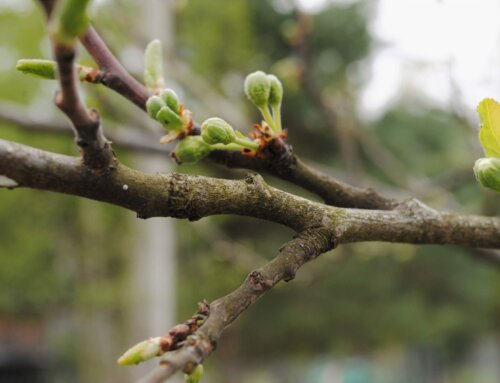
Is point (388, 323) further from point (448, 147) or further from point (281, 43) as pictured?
point (281, 43)

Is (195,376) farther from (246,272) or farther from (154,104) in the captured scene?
(246,272)

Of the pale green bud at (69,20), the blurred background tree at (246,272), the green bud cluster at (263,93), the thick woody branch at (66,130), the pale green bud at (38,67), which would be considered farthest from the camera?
the blurred background tree at (246,272)

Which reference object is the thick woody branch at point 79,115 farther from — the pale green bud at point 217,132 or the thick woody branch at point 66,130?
the thick woody branch at point 66,130

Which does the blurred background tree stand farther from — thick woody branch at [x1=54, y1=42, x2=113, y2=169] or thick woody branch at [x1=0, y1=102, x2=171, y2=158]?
thick woody branch at [x1=54, y1=42, x2=113, y2=169]

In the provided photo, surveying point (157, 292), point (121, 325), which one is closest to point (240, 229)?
point (121, 325)

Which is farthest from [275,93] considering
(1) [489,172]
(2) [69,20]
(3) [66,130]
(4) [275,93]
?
(3) [66,130]

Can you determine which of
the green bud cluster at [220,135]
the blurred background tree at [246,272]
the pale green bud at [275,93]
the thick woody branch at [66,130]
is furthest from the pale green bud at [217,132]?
the blurred background tree at [246,272]

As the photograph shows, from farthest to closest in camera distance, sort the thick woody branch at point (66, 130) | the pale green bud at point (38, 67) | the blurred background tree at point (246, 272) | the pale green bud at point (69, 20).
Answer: the blurred background tree at point (246, 272) → the thick woody branch at point (66, 130) → the pale green bud at point (38, 67) → the pale green bud at point (69, 20)

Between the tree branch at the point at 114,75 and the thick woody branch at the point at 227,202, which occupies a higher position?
the tree branch at the point at 114,75
